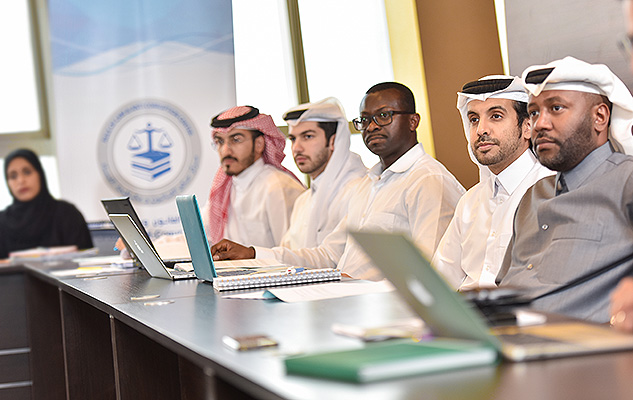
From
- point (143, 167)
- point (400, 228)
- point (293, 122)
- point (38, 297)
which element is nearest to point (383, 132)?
point (400, 228)

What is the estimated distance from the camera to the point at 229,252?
3801mm

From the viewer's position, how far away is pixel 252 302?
2.17m

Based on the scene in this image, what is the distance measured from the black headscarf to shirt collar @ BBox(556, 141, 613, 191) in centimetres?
513

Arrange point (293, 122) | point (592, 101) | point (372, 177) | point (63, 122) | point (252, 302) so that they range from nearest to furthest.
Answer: point (252, 302) < point (592, 101) < point (372, 177) < point (293, 122) < point (63, 122)

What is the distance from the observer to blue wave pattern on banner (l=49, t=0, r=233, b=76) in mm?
6746

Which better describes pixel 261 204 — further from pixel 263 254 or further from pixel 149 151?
pixel 149 151

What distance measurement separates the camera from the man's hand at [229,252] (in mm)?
3781

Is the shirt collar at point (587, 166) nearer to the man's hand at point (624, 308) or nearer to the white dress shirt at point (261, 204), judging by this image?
the man's hand at point (624, 308)

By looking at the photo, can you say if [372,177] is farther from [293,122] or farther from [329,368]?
[329,368]

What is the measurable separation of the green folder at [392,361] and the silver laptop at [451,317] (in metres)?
0.03

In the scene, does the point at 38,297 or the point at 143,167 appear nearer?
the point at 38,297

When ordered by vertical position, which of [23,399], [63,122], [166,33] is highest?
[166,33]

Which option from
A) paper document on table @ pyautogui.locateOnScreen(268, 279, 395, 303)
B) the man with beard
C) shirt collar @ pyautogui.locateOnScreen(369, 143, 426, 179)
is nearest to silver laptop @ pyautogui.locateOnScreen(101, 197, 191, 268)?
paper document on table @ pyautogui.locateOnScreen(268, 279, 395, 303)

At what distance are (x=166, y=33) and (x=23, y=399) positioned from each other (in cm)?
351
